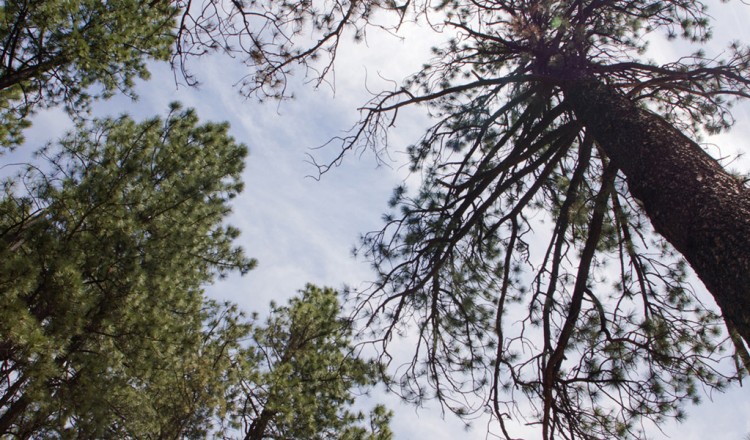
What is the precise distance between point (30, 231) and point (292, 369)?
4755 mm

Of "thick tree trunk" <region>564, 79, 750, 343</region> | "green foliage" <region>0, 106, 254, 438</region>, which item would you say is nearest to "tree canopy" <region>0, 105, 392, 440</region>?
"green foliage" <region>0, 106, 254, 438</region>

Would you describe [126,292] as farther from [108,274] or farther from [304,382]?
[304,382]

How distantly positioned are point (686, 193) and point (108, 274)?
5235 mm

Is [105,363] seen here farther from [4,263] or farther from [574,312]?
[574,312]

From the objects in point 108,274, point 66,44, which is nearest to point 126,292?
point 108,274

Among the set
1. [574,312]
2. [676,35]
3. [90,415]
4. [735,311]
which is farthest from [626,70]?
[90,415]

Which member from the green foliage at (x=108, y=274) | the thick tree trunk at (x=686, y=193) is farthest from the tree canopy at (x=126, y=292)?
the thick tree trunk at (x=686, y=193)

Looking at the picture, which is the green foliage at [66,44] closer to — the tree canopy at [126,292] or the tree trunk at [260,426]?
the tree canopy at [126,292]

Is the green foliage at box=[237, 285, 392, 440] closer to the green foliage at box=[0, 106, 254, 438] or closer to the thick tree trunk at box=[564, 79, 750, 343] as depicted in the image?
the green foliage at box=[0, 106, 254, 438]

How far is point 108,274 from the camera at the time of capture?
500cm

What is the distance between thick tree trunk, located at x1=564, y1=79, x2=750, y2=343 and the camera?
6.88ft

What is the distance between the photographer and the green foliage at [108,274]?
4.25m

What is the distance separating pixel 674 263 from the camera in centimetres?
461

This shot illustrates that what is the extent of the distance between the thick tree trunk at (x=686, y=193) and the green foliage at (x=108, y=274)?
14.4 ft
